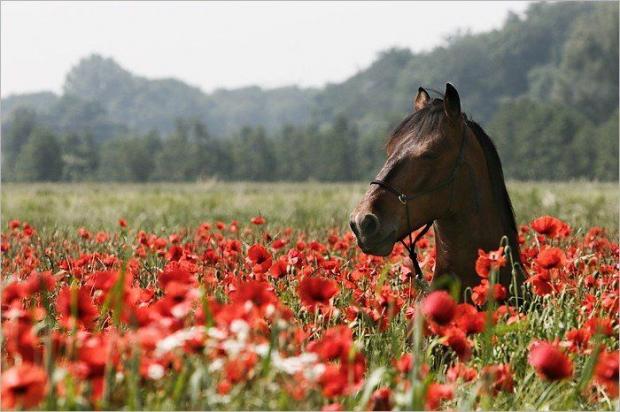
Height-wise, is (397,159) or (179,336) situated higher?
(397,159)

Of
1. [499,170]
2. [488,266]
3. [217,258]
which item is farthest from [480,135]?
[217,258]

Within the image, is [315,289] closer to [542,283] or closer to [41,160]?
[542,283]

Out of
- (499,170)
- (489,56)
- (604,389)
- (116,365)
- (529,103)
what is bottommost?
(604,389)

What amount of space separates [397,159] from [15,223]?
3.88m

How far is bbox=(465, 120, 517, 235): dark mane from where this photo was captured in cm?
387

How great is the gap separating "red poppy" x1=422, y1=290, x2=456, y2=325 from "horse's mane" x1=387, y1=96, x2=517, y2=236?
5.48 ft

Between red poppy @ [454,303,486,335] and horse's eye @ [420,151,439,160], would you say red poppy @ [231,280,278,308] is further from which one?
horse's eye @ [420,151,439,160]

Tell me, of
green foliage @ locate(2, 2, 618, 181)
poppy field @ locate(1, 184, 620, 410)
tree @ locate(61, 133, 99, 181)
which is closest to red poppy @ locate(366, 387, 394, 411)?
poppy field @ locate(1, 184, 620, 410)

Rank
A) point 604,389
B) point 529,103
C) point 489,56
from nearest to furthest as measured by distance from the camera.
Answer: point 604,389, point 529,103, point 489,56

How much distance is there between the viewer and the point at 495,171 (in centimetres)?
387

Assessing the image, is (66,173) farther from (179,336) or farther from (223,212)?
(179,336)

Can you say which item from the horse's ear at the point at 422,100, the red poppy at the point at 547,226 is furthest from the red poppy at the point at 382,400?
the horse's ear at the point at 422,100

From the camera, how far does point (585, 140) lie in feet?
211

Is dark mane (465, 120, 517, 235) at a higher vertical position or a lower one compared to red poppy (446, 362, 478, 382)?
higher
